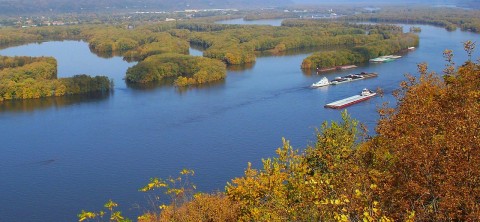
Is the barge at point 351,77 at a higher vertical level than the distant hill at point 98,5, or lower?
lower

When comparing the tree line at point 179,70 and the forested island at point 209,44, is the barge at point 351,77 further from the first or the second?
the tree line at point 179,70

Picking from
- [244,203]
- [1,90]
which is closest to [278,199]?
[244,203]

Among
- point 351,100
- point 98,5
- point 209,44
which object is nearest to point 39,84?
point 351,100

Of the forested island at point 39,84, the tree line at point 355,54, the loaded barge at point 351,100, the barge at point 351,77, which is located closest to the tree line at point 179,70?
the forested island at point 39,84

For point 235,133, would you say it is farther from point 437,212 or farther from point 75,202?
point 437,212

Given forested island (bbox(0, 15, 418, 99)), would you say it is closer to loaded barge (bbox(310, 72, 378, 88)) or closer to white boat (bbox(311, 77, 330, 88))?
loaded barge (bbox(310, 72, 378, 88))

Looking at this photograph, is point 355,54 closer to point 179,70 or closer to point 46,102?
point 179,70

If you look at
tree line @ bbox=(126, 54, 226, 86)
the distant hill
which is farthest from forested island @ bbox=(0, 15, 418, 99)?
the distant hill
